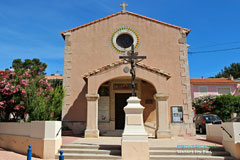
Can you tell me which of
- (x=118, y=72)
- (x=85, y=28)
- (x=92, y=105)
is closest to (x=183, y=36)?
(x=118, y=72)

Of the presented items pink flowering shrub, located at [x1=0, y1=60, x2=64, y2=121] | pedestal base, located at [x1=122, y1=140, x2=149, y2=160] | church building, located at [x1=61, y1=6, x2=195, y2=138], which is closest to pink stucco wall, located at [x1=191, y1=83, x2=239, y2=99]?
church building, located at [x1=61, y1=6, x2=195, y2=138]

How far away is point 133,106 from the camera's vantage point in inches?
295

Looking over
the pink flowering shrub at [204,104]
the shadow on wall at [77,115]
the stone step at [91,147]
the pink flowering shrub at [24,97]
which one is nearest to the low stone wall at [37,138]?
the stone step at [91,147]

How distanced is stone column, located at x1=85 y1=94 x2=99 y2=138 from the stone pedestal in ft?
13.8

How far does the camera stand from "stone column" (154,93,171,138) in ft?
35.7

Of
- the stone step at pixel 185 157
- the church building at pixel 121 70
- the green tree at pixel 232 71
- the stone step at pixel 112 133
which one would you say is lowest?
the stone step at pixel 185 157

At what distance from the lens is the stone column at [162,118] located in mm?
10891

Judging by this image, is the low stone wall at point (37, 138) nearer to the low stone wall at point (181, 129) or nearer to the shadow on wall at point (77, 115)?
the shadow on wall at point (77, 115)

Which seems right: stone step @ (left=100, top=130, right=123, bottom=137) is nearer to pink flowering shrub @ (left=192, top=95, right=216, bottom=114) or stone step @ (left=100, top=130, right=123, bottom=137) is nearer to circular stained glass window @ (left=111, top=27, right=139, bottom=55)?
circular stained glass window @ (left=111, top=27, right=139, bottom=55)

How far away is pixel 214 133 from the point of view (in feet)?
32.8

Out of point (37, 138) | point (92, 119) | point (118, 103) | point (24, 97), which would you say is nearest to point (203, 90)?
Result: point (118, 103)

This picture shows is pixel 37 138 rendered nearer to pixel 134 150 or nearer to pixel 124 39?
pixel 134 150

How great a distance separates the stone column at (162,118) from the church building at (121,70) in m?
0.85

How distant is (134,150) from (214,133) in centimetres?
520
